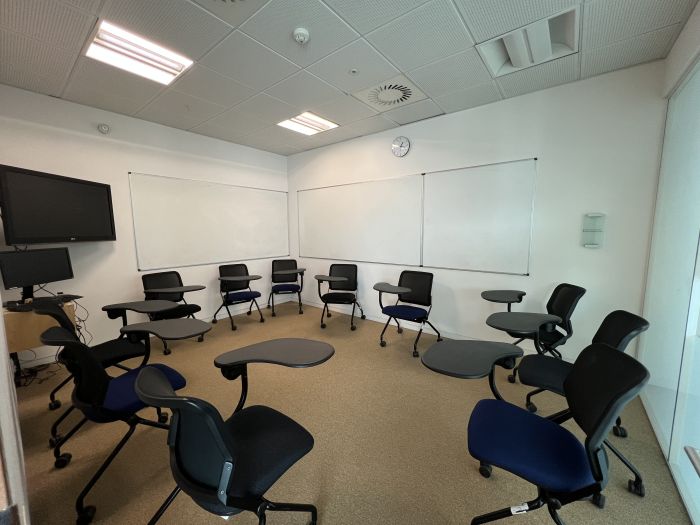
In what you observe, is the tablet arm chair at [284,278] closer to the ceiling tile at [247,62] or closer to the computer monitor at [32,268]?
the computer monitor at [32,268]

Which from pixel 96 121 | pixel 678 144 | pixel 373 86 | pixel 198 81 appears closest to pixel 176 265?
pixel 96 121

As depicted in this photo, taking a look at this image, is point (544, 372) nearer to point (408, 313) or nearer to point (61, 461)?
point (408, 313)

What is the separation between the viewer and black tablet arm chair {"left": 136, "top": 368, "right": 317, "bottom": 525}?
Result: 3.29 ft

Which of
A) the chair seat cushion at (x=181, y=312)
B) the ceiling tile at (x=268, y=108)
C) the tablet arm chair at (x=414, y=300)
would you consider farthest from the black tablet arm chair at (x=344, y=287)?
the ceiling tile at (x=268, y=108)

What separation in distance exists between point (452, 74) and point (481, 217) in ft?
5.26

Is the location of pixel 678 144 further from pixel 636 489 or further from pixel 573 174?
pixel 636 489

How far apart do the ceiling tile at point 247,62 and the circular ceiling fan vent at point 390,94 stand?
924 millimetres

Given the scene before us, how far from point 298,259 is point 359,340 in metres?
2.50

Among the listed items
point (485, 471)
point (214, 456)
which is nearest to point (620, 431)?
point (485, 471)

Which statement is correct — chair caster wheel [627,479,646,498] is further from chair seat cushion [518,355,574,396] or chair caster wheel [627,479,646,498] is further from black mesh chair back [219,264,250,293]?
black mesh chair back [219,264,250,293]

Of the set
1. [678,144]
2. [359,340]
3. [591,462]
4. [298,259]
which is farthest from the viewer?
[298,259]

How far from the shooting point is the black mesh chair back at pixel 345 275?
4.66 meters

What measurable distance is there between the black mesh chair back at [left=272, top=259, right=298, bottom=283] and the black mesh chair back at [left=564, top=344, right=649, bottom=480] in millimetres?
4457

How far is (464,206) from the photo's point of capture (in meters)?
3.64
